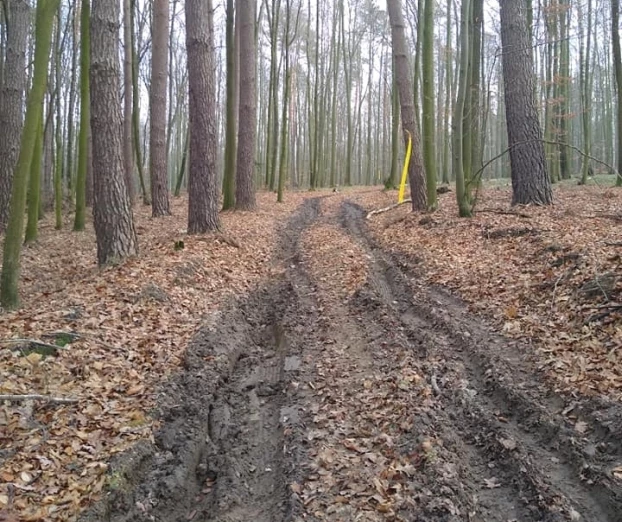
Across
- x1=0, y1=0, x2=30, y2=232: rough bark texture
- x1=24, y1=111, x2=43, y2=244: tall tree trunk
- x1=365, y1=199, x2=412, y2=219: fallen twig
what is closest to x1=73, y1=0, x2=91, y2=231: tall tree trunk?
x1=24, y1=111, x2=43, y2=244: tall tree trunk

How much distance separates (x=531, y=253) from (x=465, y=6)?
6.19 m

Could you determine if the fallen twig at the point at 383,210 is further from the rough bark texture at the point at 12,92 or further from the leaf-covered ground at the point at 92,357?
the rough bark texture at the point at 12,92

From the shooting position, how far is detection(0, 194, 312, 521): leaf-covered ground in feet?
12.1

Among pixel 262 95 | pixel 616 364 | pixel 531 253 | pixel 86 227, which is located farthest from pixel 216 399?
pixel 262 95

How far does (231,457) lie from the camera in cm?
411

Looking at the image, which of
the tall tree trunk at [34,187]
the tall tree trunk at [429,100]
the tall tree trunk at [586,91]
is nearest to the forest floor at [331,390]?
the tall tree trunk at [34,187]

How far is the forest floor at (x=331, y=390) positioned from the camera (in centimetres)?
353

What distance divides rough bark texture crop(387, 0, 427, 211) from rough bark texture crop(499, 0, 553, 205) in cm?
314

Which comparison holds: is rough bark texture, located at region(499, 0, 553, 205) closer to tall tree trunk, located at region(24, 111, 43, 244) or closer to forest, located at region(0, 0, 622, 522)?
forest, located at region(0, 0, 622, 522)

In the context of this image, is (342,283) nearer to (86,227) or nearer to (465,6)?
(465,6)

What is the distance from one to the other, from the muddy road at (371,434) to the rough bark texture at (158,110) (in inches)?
402

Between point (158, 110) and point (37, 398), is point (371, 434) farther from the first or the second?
point (158, 110)

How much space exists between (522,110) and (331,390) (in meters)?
9.03

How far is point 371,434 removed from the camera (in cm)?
426
